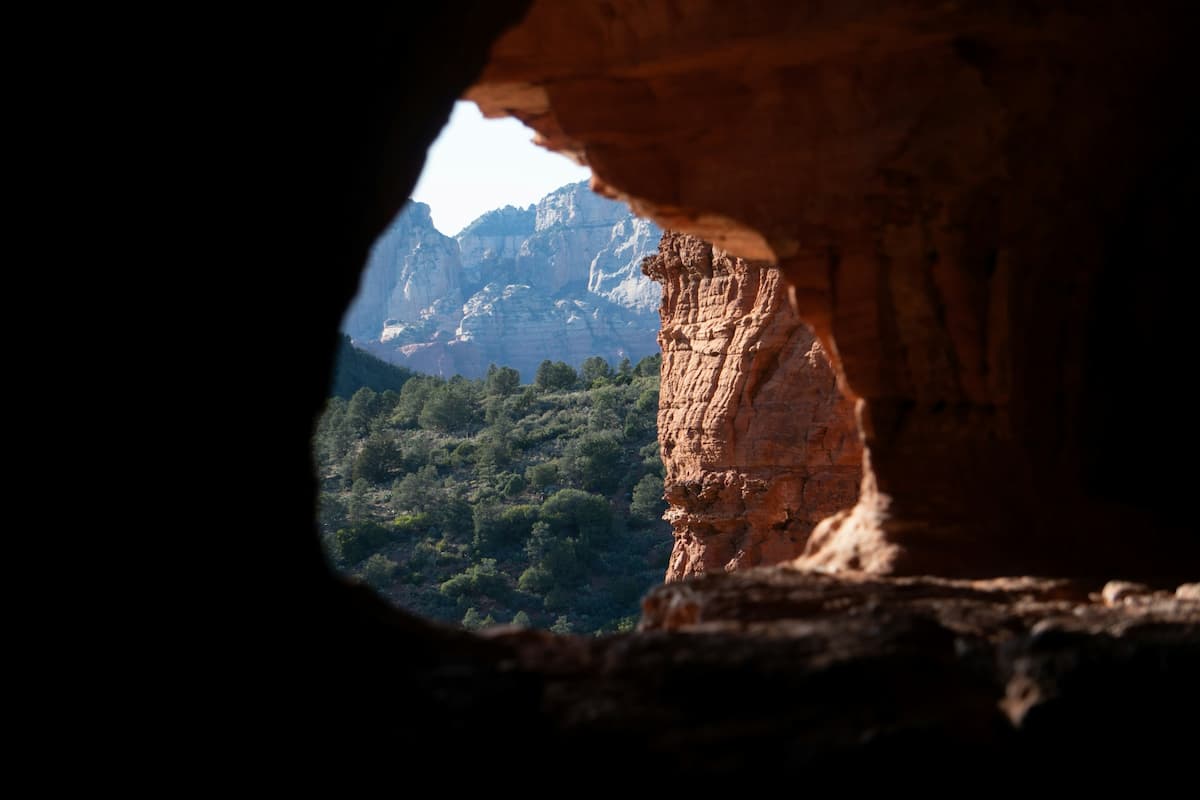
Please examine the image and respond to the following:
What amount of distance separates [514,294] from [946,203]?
141 metres

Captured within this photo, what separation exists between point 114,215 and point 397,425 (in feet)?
180

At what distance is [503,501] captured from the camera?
47438mm

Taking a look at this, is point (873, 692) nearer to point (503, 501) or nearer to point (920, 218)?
point (920, 218)

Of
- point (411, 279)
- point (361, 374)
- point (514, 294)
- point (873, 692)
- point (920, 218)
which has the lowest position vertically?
Answer: point (873, 692)

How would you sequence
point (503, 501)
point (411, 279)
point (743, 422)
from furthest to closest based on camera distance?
point (411, 279) → point (503, 501) → point (743, 422)

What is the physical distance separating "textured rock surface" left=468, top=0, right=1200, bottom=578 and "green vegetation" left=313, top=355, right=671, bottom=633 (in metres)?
27.2

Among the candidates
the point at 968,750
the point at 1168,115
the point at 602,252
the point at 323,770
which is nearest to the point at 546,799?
the point at 323,770

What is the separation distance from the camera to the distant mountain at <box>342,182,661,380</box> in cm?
13875

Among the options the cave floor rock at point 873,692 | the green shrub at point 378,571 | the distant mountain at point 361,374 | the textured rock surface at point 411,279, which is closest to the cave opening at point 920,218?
the cave floor rock at point 873,692

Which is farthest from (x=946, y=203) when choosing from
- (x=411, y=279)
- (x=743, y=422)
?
(x=411, y=279)

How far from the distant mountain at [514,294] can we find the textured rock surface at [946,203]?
120464mm

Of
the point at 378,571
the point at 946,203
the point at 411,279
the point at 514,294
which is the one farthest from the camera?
the point at 411,279

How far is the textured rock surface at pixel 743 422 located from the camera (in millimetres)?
19047

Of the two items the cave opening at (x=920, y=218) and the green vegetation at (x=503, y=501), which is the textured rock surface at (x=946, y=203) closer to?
the cave opening at (x=920, y=218)
